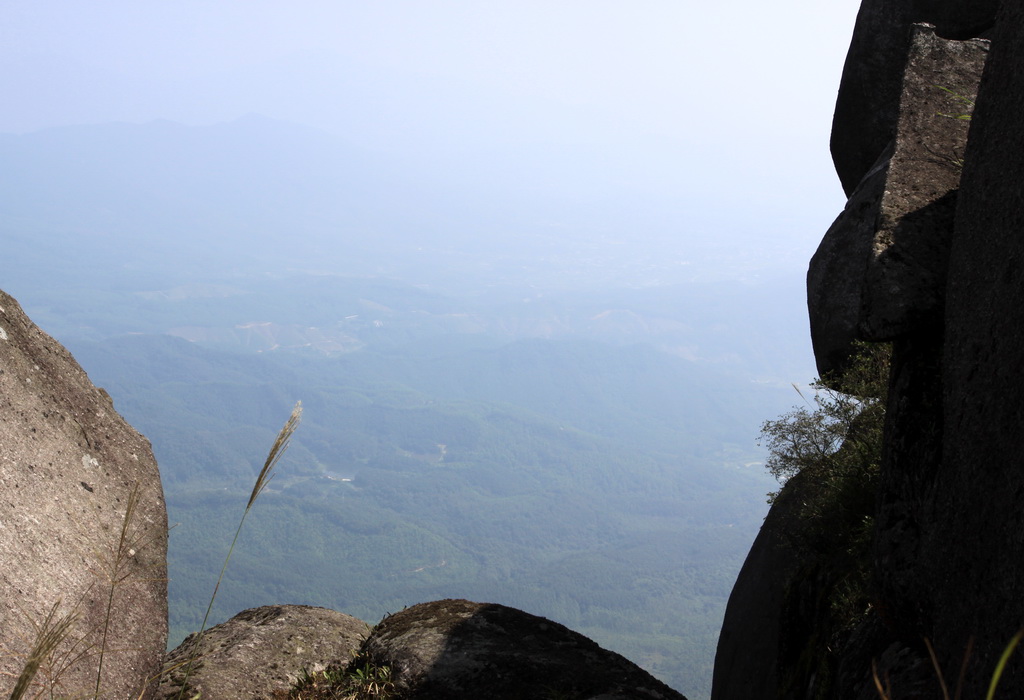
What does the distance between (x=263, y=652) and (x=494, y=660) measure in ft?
7.22

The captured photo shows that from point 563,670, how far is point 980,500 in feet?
13.3

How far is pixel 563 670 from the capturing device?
24.9 feet

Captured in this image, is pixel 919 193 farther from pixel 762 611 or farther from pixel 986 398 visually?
pixel 762 611

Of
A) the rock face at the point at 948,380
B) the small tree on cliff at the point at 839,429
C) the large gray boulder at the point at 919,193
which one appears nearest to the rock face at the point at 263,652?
the rock face at the point at 948,380

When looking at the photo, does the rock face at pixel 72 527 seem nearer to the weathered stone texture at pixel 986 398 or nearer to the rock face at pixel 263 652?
the rock face at pixel 263 652

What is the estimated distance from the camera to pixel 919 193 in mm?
7383

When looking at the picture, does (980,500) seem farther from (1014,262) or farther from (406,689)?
(406,689)

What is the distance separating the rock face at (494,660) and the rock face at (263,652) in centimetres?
39

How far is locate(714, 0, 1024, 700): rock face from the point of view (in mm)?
4828

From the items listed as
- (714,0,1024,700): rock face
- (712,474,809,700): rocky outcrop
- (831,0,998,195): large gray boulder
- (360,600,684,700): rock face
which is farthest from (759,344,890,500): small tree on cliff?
(831,0,998,195): large gray boulder

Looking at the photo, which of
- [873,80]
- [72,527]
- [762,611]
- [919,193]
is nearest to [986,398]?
[919,193]

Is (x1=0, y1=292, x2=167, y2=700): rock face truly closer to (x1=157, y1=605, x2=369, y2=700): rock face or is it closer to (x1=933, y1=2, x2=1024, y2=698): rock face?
(x1=157, y1=605, x2=369, y2=700): rock face

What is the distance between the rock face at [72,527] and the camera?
5.67 meters

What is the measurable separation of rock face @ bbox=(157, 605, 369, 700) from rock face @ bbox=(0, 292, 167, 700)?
1.86 feet
